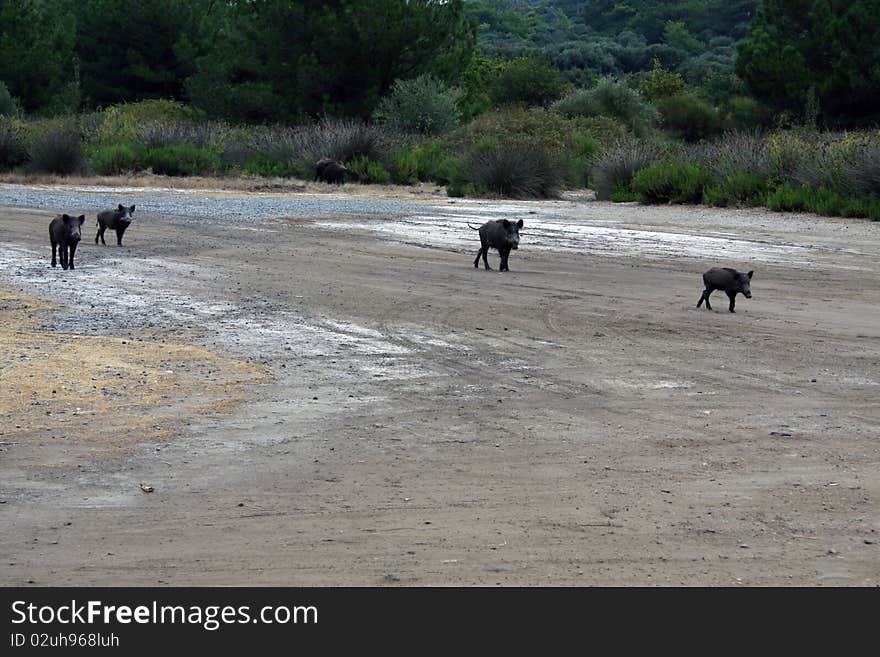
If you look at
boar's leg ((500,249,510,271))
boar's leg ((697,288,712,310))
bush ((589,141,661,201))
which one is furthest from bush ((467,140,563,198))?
boar's leg ((697,288,712,310))

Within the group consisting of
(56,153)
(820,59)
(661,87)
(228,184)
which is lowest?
(228,184)

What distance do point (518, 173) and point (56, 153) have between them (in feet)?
51.8

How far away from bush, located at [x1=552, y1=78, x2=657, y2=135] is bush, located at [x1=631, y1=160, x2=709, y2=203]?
19920 mm

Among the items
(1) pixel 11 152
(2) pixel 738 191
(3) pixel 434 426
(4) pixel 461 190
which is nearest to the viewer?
(3) pixel 434 426

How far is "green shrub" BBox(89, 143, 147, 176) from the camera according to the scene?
43.4m

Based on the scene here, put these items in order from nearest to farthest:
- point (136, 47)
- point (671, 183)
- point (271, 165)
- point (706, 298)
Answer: point (706, 298), point (671, 183), point (271, 165), point (136, 47)

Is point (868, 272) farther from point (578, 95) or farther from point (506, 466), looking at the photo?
point (578, 95)

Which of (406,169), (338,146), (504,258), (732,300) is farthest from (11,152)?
(732,300)

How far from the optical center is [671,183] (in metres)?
32.3

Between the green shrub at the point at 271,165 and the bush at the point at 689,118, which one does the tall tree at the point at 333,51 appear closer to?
the green shrub at the point at 271,165

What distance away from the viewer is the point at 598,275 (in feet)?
62.3

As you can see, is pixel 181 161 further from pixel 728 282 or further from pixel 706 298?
pixel 728 282

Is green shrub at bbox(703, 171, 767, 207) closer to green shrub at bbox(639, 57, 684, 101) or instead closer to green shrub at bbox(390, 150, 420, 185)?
green shrub at bbox(390, 150, 420, 185)
